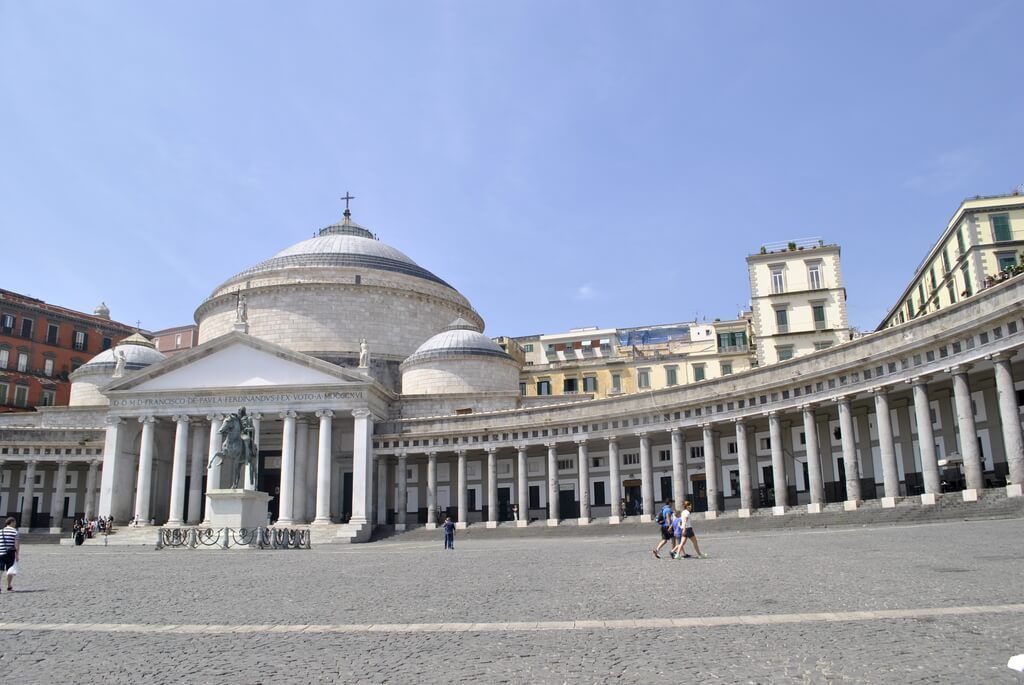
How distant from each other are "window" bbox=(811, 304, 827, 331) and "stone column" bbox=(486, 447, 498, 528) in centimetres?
2145

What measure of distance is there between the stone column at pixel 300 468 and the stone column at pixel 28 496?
2072 cm

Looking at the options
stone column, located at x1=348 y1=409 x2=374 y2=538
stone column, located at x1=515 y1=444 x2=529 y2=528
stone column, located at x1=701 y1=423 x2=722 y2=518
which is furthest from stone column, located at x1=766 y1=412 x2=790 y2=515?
stone column, located at x1=348 y1=409 x2=374 y2=538

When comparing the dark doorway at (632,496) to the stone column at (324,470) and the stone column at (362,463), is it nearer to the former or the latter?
the stone column at (362,463)

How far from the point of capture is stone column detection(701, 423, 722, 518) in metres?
42.1

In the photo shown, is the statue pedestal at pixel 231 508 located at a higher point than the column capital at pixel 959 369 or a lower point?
lower

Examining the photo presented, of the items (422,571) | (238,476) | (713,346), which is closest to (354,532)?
(238,476)

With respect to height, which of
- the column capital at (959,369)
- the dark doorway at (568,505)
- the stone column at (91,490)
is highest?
the column capital at (959,369)

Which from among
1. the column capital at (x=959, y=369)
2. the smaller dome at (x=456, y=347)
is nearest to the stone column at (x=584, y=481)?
the smaller dome at (x=456, y=347)

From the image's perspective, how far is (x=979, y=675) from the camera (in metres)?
6.24

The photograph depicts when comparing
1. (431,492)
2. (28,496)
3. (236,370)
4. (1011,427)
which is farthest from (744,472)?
(28,496)

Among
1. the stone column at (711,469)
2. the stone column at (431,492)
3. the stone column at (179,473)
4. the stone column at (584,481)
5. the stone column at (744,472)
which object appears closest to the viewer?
the stone column at (744,472)

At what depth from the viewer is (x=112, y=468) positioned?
52844mm

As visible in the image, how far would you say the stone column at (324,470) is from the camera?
49.7m

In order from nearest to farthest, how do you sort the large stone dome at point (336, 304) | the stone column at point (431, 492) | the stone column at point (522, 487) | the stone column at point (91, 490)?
the stone column at point (522, 487), the stone column at point (431, 492), the stone column at point (91, 490), the large stone dome at point (336, 304)
